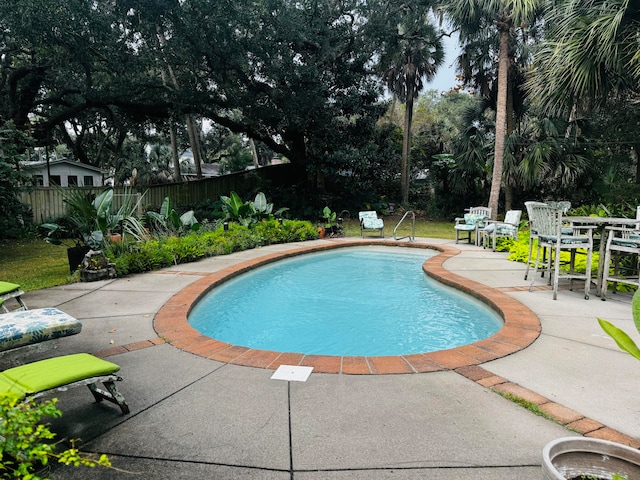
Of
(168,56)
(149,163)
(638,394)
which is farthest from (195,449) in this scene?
(149,163)

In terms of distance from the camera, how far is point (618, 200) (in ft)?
30.3

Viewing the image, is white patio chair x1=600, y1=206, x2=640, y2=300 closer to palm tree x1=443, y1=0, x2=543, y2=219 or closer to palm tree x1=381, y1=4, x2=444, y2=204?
palm tree x1=443, y1=0, x2=543, y2=219

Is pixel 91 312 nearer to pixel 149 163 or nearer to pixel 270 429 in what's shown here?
pixel 270 429

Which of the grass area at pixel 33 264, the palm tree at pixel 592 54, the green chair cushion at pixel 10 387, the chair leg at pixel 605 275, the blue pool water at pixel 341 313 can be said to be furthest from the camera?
the grass area at pixel 33 264

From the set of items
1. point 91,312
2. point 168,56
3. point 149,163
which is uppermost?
point 168,56

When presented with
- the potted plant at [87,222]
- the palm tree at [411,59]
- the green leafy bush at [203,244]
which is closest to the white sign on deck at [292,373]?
the green leafy bush at [203,244]

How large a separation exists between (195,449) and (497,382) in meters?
1.95

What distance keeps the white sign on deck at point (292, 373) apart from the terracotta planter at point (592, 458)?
5.30ft

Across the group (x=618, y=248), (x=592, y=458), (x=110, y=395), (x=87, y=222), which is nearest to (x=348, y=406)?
(x=592, y=458)

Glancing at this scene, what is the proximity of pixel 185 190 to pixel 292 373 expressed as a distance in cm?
1403

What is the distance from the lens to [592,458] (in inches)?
58.4

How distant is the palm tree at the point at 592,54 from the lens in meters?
5.84

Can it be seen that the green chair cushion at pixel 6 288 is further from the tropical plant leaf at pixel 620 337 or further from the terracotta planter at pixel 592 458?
the tropical plant leaf at pixel 620 337

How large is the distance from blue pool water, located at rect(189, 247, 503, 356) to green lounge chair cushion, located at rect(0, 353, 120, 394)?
2207mm
